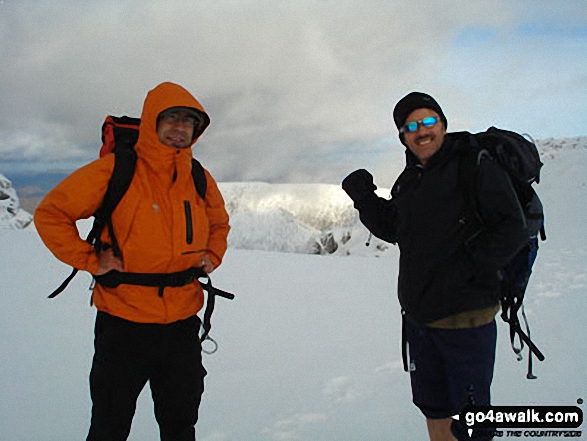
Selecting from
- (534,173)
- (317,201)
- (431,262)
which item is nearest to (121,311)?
(431,262)

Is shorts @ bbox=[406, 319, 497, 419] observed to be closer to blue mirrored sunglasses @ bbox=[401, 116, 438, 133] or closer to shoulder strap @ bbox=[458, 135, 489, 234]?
shoulder strap @ bbox=[458, 135, 489, 234]

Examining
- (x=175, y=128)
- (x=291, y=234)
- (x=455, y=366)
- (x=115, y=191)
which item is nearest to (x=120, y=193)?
(x=115, y=191)

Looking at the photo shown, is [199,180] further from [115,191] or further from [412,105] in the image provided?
[412,105]

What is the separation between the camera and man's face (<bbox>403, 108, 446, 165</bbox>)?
250 centimetres

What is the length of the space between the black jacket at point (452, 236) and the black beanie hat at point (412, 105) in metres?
0.20

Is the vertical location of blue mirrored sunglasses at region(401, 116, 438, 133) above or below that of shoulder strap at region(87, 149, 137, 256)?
above

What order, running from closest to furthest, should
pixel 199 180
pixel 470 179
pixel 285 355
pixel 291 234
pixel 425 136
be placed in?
pixel 470 179
pixel 425 136
pixel 199 180
pixel 285 355
pixel 291 234

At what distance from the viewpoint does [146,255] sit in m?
2.35

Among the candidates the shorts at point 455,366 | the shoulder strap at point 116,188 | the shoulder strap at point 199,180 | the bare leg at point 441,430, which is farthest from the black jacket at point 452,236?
the shoulder strap at point 116,188

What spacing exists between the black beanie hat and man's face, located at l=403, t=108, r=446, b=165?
0.03 meters

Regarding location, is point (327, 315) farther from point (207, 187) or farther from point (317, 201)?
point (317, 201)

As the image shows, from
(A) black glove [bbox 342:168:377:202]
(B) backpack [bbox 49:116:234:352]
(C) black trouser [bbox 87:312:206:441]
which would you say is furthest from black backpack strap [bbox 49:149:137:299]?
(A) black glove [bbox 342:168:377:202]

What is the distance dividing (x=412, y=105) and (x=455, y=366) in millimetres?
1586

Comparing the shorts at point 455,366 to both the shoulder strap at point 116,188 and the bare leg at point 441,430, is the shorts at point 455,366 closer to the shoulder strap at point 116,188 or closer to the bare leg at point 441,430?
the bare leg at point 441,430
